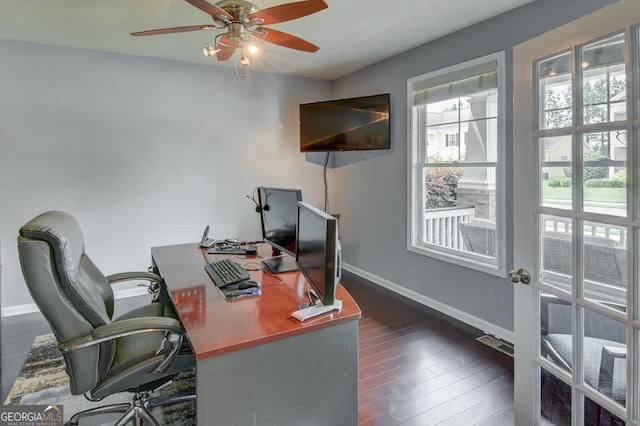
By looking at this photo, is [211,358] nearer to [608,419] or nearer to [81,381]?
[81,381]

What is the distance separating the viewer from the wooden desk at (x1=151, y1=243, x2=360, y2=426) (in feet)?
4.22

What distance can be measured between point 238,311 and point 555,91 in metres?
1.67

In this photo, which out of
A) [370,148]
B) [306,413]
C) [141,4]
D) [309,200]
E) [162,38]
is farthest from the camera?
[309,200]

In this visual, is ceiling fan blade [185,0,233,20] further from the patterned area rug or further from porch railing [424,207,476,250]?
porch railing [424,207,476,250]

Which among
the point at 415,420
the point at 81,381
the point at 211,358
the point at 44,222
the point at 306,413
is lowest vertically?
the point at 415,420

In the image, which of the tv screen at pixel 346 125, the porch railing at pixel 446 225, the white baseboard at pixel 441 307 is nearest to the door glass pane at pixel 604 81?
the porch railing at pixel 446 225

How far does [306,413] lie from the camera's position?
1.45 metres

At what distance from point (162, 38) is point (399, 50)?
236 cm

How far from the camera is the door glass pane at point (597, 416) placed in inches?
48.7

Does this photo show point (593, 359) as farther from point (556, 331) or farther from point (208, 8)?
point (208, 8)

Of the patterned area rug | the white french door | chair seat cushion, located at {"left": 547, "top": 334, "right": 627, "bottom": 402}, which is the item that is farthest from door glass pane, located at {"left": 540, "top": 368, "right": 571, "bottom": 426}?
the patterned area rug

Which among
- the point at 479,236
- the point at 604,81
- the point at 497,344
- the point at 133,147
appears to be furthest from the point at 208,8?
the point at 497,344

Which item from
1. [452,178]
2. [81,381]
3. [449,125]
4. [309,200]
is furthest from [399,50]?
[81,381]

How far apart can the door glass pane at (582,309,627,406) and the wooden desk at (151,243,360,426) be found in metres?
0.88
